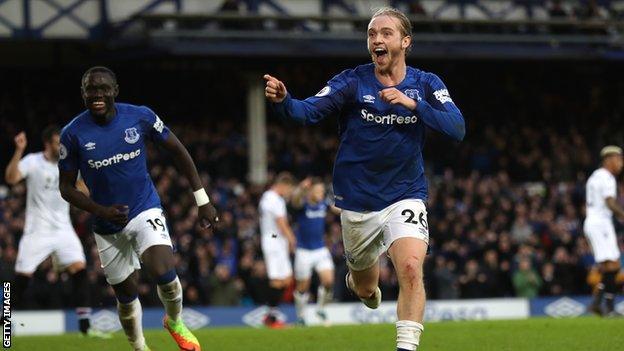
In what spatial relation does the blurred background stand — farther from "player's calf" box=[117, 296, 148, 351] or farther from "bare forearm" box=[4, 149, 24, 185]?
"player's calf" box=[117, 296, 148, 351]

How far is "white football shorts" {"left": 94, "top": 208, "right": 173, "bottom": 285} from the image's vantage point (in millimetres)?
12125

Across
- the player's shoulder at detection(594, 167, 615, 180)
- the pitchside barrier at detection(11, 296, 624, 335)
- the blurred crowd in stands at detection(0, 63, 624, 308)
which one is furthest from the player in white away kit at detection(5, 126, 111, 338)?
the player's shoulder at detection(594, 167, 615, 180)

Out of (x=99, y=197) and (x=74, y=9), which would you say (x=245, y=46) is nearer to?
(x=74, y=9)

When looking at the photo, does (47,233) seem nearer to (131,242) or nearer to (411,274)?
(131,242)

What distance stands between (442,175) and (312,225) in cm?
1260

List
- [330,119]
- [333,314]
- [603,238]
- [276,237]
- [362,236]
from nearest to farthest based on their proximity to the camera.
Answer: [362,236]
[603,238]
[276,237]
[333,314]
[330,119]

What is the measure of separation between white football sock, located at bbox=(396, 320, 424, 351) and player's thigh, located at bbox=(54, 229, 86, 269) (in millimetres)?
8538

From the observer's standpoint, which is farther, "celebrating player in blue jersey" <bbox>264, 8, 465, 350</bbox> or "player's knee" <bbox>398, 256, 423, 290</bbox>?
"celebrating player in blue jersey" <bbox>264, 8, 465, 350</bbox>

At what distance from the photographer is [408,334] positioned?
33.6 feet

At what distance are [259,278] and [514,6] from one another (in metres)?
13.4

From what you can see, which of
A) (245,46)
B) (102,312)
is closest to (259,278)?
(102,312)

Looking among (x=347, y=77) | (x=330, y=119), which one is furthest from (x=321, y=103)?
(x=330, y=119)

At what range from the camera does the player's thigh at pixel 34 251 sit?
17.9m

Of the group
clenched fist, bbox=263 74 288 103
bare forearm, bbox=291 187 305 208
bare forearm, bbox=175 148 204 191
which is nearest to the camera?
clenched fist, bbox=263 74 288 103
